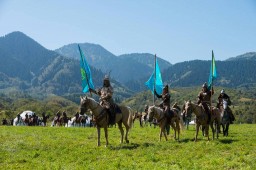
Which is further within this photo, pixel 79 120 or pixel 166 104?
pixel 79 120

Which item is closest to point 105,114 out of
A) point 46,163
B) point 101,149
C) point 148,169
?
point 101,149

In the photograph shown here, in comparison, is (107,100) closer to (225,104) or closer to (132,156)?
(132,156)

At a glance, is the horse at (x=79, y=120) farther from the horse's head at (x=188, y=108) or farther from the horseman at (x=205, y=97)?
the horse's head at (x=188, y=108)

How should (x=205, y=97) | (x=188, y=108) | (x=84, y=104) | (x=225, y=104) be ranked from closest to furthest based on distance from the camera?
(x=84, y=104) < (x=188, y=108) < (x=205, y=97) < (x=225, y=104)

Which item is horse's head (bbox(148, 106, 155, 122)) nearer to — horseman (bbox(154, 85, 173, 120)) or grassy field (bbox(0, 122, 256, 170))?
horseman (bbox(154, 85, 173, 120))

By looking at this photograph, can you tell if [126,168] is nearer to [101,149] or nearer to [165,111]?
[101,149]

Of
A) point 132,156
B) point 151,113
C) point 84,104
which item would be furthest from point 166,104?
point 132,156

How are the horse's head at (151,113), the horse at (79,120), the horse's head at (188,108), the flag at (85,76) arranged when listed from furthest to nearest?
the horse at (79,120)
the horse's head at (151,113)
the flag at (85,76)
the horse's head at (188,108)

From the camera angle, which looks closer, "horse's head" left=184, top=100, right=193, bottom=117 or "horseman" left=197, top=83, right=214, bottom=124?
"horse's head" left=184, top=100, right=193, bottom=117

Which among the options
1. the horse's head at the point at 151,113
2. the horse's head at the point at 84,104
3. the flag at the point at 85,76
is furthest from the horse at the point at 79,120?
the horse's head at the point at 84,104

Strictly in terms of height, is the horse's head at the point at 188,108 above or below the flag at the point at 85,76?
below

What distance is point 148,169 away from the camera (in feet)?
45.8

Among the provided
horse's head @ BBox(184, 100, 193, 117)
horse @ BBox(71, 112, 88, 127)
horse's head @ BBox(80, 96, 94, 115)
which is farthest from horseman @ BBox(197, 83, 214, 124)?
horse @ BBox(71, 112, 88, 127)

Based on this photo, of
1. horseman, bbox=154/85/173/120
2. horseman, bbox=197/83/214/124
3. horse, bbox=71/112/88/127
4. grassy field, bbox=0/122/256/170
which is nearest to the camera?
grassy field, bbox=0/122/256/170
